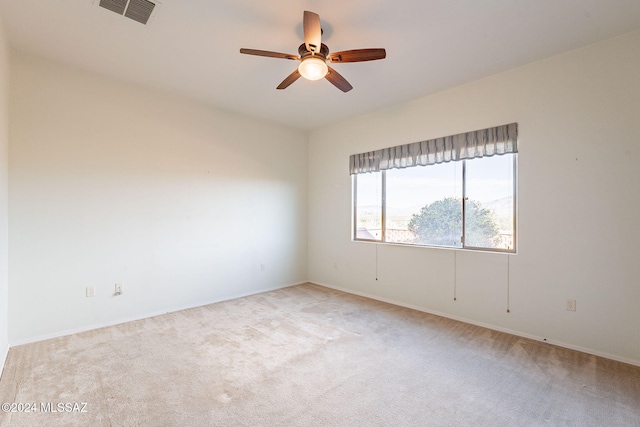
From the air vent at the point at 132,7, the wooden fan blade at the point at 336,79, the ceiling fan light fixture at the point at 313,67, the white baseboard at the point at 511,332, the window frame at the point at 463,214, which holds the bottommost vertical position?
the white baseboard at the point at 511,332

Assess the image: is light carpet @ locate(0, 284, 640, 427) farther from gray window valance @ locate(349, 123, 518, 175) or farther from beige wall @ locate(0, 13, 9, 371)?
gray window valance @ locate(349, 123, 518, 175)

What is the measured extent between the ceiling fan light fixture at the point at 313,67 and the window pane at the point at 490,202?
2254 mm

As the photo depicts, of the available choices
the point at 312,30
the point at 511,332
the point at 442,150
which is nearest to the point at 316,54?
the point at 312,30

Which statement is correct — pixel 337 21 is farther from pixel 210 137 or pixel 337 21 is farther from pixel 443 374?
pixel 443 374

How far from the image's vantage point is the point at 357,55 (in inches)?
89.0

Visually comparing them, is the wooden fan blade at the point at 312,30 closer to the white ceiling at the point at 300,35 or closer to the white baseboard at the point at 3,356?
the white ceiling at the point at 300,35

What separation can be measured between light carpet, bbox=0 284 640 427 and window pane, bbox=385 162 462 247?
3.79 ft

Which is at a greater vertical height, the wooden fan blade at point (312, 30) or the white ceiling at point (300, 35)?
the white ceiling at point (300, 35)

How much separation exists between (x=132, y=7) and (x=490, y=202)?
3921 millimetres

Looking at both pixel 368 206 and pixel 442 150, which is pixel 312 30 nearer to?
pixel 442 150

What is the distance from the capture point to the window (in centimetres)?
335

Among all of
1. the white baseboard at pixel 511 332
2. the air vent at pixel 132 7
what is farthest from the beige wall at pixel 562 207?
the air vent at pixel 132 7

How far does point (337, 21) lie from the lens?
2.36m

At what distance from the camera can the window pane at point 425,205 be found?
12.3 ft
